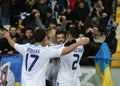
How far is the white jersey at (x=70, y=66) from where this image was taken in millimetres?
9539

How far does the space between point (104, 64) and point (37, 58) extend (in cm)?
171

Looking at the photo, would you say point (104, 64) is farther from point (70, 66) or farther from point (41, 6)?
point (41, 6)

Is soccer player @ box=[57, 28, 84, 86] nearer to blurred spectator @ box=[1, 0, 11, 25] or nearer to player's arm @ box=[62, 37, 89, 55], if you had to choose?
player's arm @ box=[62, 37, 89, 55]

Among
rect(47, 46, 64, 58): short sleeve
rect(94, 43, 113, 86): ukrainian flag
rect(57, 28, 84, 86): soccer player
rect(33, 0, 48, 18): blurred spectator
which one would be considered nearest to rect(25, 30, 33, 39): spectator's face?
rect(94, 43, 113, 86): ukrainian flag

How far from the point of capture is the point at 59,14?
17.4m

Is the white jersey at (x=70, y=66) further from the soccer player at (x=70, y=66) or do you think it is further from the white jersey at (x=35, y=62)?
the white jersey at (x=35, y=62)

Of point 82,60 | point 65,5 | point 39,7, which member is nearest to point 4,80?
point 82,60

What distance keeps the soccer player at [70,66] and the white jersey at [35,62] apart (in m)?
0.32

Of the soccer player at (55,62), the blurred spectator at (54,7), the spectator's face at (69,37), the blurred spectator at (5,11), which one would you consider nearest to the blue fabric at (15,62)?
the soccer player at (55,62)

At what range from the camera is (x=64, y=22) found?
15352mm

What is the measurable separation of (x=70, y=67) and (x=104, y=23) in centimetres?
607

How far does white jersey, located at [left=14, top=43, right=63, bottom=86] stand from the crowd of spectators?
9.70ft

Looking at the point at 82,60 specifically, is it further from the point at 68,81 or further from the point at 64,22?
the point at 64,22

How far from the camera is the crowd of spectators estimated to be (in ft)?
44.4
